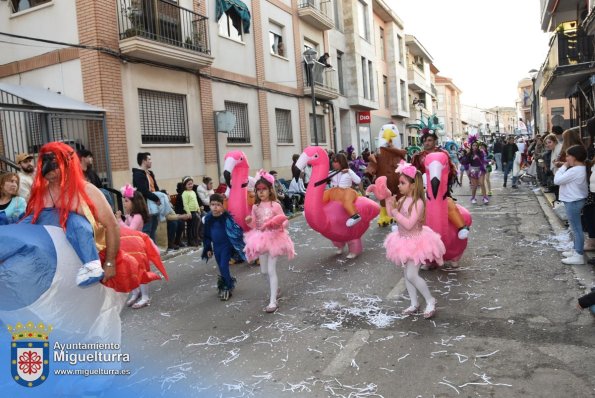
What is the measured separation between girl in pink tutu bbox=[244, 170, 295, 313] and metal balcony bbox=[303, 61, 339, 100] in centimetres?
1441

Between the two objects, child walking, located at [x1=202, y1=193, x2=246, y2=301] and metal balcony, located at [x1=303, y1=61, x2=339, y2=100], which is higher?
metal balcony, located at [x1=303, y1=61, x2=339, y2=100]

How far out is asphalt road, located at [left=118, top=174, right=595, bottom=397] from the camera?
135 inches

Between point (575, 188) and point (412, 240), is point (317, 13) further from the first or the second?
point (412, 240)

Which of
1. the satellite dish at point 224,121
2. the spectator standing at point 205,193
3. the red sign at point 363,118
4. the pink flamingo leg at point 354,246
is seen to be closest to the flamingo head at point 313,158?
the pink flamingo leg at point 354,246

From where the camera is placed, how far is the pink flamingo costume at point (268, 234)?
17.8 feet

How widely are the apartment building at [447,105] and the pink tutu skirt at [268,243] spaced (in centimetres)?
5555

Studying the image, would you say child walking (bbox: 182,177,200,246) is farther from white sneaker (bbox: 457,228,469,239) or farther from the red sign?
the red sign

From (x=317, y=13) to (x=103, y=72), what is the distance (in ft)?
38.2

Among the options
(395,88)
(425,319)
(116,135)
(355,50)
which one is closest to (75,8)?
(116,135)

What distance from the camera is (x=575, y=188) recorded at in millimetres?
6074

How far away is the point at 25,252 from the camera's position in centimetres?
282

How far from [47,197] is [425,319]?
342 cm

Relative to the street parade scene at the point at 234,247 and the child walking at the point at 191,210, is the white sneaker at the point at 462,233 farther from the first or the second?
the child walking at the point at 191,210

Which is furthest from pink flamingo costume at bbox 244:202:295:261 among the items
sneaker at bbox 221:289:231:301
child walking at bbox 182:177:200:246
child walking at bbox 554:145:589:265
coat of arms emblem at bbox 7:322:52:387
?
child walking at bbox 182:177:200:246
